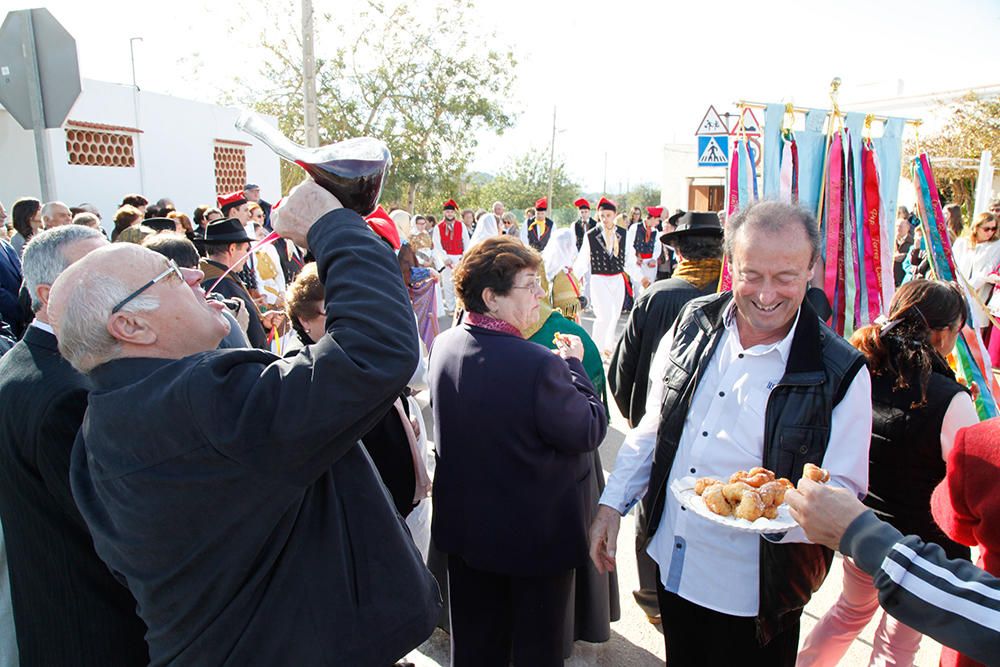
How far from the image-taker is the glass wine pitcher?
1.41 meters

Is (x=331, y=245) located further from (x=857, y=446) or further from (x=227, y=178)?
(x=227, y=178)

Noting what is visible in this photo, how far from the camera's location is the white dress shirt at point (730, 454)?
1.87 meters

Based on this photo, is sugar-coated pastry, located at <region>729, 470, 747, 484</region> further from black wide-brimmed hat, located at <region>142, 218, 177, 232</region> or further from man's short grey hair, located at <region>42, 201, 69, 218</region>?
black wide-brimmed hat, located at <region>142, 218, 177, 232</region>

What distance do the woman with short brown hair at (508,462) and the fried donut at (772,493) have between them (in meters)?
0.67

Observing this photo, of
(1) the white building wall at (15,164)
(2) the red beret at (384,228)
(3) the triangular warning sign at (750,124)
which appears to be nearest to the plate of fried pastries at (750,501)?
(2) the red beret at (384,228)

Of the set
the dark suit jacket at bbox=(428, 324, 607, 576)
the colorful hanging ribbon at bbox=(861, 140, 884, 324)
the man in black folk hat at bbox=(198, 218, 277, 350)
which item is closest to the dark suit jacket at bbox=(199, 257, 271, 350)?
the man in black folk hat at bbox=(198, 218, 277, 350)

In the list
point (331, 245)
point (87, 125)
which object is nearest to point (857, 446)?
point (331, 245)

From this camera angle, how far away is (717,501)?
5.65ft

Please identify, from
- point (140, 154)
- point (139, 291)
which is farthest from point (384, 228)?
point (140, 154)

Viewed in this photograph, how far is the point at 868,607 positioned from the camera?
2555 millimetres

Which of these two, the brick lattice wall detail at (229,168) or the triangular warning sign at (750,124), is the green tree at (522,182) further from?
the triangular warning sign at (750,124)

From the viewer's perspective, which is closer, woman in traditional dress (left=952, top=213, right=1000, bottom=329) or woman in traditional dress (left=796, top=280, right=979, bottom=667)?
woman in traditional dress (left=796, top=280, right=979, bottom=667)

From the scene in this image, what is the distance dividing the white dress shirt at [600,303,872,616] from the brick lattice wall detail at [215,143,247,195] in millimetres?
14679

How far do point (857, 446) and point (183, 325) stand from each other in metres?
1.78
